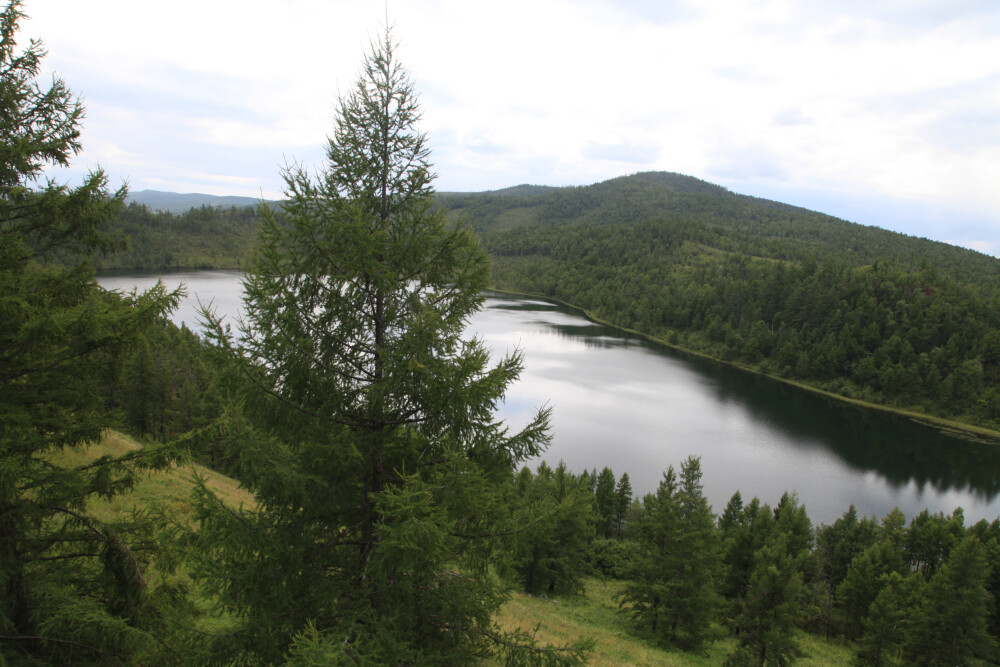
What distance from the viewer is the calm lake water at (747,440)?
36906 millimetres

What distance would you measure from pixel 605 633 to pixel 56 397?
15911 mm

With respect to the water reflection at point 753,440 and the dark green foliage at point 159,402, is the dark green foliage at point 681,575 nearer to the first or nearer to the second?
the water reflection at point 753,440

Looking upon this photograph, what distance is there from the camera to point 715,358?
Result: 3255 inches

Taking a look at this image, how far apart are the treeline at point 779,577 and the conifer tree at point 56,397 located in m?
6.29

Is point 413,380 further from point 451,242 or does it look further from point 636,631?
point 636,631

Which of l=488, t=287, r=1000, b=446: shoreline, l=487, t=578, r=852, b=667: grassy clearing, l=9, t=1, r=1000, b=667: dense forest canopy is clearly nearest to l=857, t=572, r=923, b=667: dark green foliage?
l=487, t=578, r=852, b=667: grassy clearing

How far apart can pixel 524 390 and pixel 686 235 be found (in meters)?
119

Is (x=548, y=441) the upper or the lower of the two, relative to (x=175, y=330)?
upper

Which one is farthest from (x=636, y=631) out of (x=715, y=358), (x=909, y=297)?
(x=909, y=297)

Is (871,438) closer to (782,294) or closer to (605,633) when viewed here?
(605,633)

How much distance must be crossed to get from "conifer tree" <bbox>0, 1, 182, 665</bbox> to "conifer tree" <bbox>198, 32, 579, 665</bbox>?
113 centimetres

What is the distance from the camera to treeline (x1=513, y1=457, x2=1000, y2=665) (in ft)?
53.9

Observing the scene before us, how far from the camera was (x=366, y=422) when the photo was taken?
197 inches

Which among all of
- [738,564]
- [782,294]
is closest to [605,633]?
[738,564]
